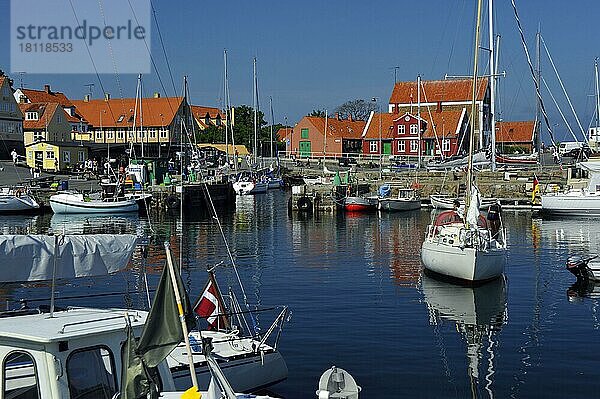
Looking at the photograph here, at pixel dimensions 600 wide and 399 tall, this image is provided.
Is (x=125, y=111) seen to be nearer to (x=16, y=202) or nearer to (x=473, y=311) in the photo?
(x=16, y=202)

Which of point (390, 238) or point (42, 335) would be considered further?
point (390, 238)

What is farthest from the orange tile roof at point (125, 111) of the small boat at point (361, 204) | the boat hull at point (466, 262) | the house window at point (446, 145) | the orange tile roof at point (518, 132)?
the boat hull at point (466, 262)

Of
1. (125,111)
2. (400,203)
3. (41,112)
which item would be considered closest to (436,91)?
(125,111)

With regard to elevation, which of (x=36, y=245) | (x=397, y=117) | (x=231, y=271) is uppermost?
(x=397, y=117)

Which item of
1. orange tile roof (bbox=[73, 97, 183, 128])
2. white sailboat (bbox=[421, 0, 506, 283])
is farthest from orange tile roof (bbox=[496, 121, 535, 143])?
white sailboat (bbox=[421, 0, 506, 283])

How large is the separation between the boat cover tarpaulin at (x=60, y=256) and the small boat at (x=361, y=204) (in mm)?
54493

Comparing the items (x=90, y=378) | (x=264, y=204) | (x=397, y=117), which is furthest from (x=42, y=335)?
(x=397, y=117)

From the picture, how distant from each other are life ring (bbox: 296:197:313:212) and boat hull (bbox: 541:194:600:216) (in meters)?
19.4

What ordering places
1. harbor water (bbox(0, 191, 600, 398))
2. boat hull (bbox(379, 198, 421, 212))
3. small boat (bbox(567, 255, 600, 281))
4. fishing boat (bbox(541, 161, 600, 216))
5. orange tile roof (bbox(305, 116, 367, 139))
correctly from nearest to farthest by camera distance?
harbor water (bbox(0, 191, 600, 398)) < small boat (bbox(567, 255, 600, 281)) < fishing boat (bbox(541, 161, 600, 216)) < boat hull (bbox(379, 198, 421, 212)) < orange tile roof (bbox(305, 116, 367, 139))

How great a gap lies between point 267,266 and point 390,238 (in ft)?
45.0

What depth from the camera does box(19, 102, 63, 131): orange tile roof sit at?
112375mm

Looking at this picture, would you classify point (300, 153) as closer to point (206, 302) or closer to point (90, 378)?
point (206, 302)

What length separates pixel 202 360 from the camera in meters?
14.7

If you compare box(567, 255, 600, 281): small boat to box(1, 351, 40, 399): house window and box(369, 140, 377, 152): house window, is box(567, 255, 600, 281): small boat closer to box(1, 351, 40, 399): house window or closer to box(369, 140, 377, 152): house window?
box(1, 351, 40, 399): house window
